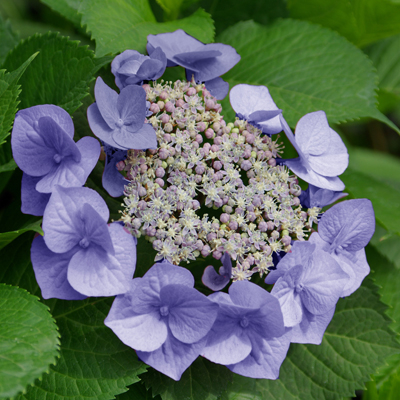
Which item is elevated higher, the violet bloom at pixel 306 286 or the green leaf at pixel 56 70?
the green leaf at pixel 56 70

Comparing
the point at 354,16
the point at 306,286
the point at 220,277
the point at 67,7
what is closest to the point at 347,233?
the point at 306,286

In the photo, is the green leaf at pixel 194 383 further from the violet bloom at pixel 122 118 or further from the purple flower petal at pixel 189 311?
the violet bloom at pixel 122 118

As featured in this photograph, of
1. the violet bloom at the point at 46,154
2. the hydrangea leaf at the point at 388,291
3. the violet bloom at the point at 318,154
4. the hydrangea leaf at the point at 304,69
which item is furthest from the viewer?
the hydrangea leaf at the point at 388,291

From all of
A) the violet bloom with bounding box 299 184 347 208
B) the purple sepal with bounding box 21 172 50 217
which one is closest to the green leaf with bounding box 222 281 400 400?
the violet bloom with bounding box 299 184 347 208

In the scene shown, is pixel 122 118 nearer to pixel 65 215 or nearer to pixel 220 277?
pixel 65 215

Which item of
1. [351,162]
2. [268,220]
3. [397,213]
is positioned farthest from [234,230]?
[351,162]

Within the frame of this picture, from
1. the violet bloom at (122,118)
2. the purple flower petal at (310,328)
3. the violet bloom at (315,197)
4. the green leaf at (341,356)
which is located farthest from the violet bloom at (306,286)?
the violet bloom at (122,118)

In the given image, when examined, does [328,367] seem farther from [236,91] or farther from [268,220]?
[236,91]

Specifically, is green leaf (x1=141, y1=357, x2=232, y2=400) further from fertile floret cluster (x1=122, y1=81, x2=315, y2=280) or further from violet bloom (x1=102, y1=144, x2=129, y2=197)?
violet bloom (x1=102, y1=144, x2=129, y2=197)
